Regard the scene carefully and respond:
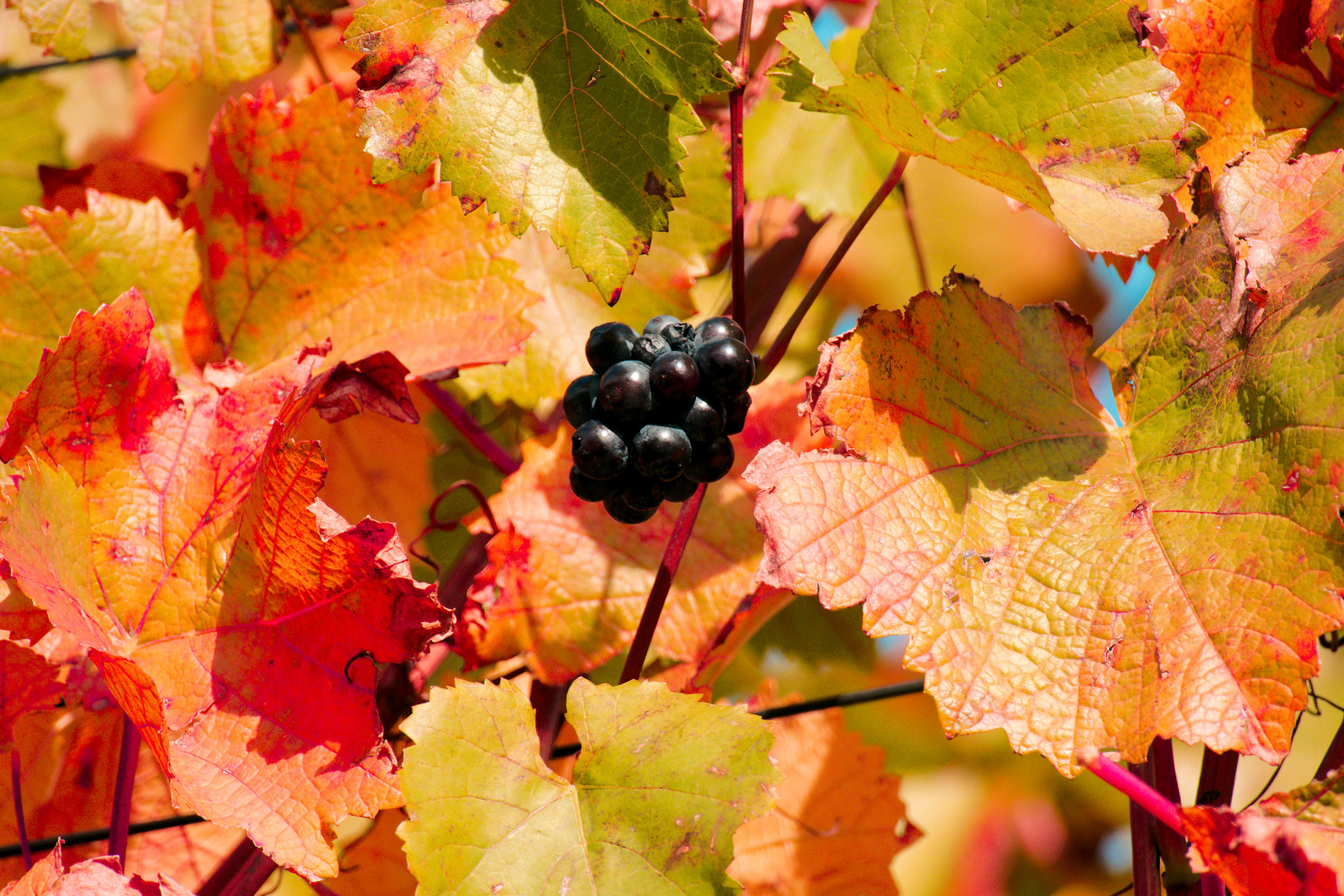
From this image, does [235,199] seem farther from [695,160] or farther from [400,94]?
[695,160]

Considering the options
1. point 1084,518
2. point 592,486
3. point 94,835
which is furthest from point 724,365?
point 94,835

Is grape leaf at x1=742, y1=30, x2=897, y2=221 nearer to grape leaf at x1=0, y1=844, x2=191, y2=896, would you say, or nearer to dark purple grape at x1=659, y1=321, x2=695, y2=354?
dark purple grape at x1=659, y1=321, x2=695, y2=354

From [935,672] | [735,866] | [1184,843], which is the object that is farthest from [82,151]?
[1184,843]

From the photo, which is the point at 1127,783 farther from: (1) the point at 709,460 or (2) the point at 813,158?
(2) the point at 813,158

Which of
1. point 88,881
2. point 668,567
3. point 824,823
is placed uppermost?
point 668,567

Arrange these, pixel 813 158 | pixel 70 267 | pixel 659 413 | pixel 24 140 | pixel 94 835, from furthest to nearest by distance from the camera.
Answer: pixel 24 140
pixel 813 158
pixel 70 267
pixel 94 835
pixel 659 413

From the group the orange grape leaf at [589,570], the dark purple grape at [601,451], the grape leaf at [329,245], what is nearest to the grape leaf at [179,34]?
the grape leaf at [329,245]

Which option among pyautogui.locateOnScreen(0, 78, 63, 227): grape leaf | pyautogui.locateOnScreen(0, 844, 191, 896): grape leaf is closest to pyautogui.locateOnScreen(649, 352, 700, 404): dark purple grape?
pyautogui.locateOnScreen(0, 844, 191, 896): grape leaf
